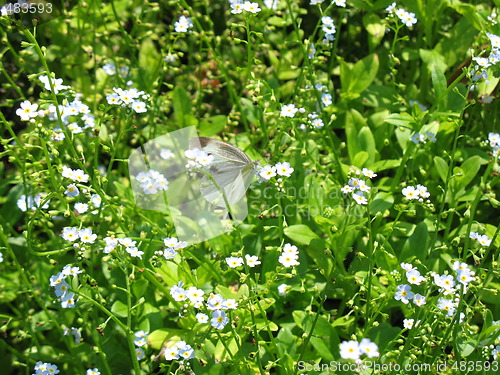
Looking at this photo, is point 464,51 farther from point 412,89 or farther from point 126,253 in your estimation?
point 126,253

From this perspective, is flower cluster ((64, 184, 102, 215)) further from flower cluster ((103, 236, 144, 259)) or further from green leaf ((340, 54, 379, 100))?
green leaf ((340, 54, 379, 100))

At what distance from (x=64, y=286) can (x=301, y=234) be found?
3.79 ft

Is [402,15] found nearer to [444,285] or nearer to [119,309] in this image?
[444,285]

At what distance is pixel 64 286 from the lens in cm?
267

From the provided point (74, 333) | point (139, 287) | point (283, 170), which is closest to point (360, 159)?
point (283, 170)

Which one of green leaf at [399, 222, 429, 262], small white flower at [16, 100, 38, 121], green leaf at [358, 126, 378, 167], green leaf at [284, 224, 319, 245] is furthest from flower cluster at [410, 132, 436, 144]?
small white flower at [16, 100, 38, 121]

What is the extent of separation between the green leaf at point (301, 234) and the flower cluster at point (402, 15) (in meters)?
1.28

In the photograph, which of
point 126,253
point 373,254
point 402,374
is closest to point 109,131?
point 126,253

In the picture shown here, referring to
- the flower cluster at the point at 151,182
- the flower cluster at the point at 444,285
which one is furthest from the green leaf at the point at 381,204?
the flower cluster at the point at 151,182

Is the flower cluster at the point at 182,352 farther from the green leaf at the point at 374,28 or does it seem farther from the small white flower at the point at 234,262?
the green leaf at the point at 374,28

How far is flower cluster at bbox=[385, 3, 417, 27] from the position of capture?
3211 mm

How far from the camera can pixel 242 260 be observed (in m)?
2.56

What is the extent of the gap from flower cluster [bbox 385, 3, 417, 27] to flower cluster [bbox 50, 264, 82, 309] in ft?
6.99

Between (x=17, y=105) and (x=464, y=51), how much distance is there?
3.33 metres
